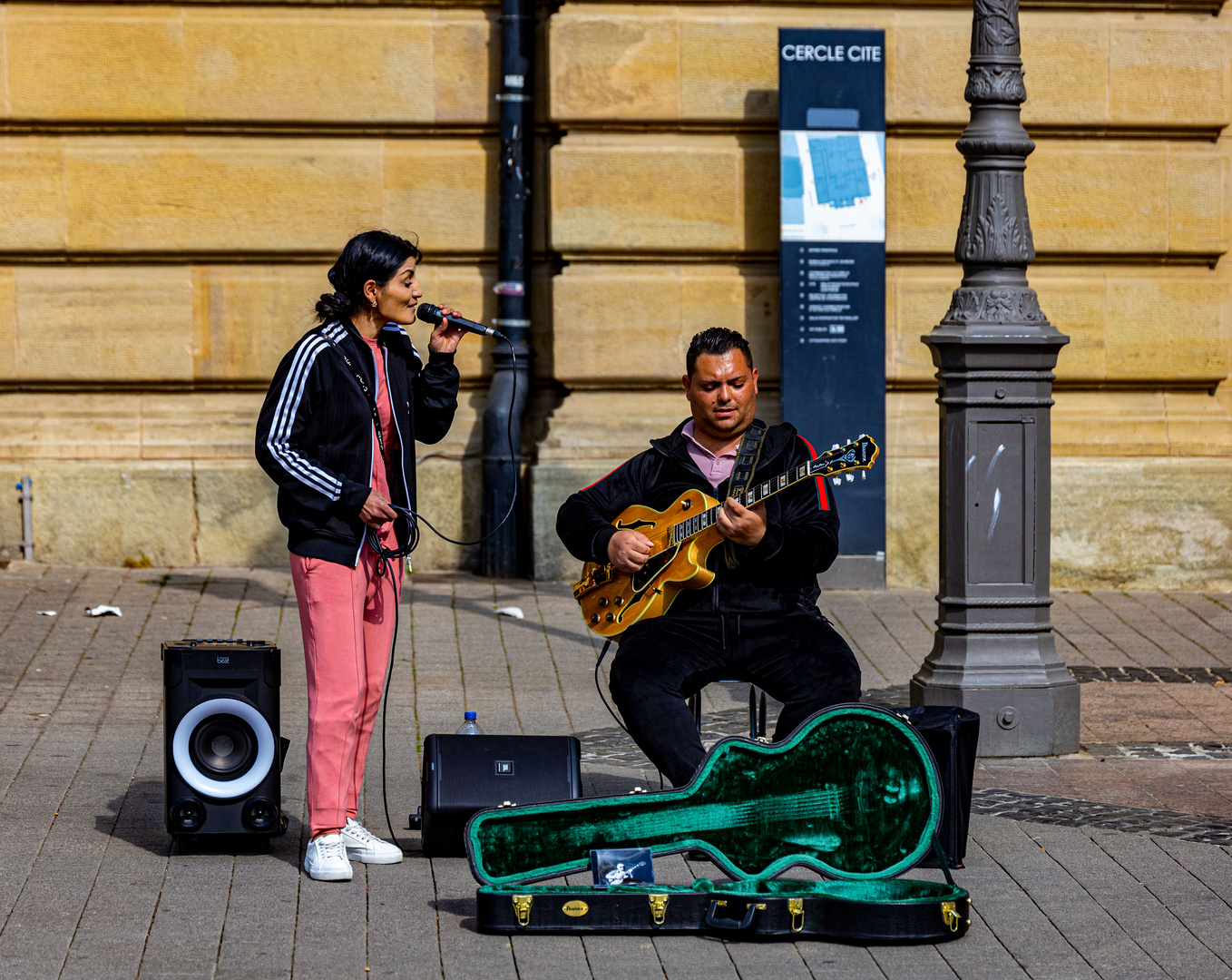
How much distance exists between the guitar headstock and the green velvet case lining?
67cm

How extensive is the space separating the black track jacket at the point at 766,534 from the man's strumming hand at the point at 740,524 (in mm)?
120

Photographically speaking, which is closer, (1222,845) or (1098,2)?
(1222,845)

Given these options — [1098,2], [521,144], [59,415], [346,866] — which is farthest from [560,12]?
[346,866]

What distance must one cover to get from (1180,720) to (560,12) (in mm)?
5293

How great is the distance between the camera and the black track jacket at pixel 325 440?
5270 millimetres

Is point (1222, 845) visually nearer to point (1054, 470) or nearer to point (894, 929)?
point (894, 929)

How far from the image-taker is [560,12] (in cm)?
1019

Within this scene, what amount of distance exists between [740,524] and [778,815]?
884 millimetres

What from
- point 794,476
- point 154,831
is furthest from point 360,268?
point 154,831

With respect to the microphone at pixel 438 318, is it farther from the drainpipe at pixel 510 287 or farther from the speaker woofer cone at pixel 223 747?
the drainpipe at pixel 510 287

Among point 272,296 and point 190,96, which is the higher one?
point 190,96

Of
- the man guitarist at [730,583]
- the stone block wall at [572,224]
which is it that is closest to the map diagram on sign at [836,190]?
the stone block wall at [572,224]

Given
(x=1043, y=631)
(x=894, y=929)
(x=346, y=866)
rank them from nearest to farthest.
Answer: (x=894, y=929)
(x=346, y=866)
(x=1043, y=631)

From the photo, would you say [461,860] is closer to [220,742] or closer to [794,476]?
[220,742]
